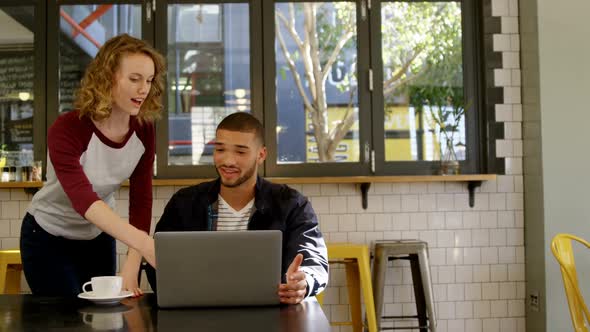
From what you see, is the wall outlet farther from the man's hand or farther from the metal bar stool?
the man's hand

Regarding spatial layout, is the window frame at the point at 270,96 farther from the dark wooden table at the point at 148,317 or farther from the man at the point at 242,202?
the dark wooden table at the point at 148,317

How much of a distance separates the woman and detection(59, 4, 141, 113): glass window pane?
254cm

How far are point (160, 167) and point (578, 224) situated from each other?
2581 mm

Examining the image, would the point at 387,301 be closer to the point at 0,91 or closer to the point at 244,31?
the point at 244,31

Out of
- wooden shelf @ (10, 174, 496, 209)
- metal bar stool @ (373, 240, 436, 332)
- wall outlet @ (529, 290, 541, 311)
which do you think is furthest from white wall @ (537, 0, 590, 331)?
metal bar stool @ (373, 240, 436, 332)

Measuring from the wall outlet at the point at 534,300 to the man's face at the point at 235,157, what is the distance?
275 cm

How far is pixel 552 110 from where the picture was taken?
4691 mm

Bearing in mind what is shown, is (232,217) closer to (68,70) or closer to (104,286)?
(104,286)

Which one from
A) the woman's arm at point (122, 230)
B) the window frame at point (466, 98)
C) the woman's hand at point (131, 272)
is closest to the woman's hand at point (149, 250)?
the woman's arm at point (122, 230)

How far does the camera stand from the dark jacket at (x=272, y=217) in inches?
98.0

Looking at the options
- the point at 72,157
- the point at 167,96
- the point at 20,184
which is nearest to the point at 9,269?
Answer: the point at 20,184

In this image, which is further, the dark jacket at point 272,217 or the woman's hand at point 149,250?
the dark jacket at point 272,217

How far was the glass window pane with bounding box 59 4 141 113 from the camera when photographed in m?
4.99

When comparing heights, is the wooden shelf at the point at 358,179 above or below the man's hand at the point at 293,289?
above
